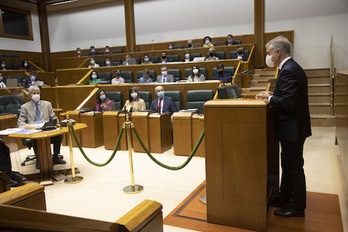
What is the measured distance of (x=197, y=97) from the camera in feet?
16.4

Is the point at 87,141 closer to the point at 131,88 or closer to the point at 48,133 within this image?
the point at 131,88

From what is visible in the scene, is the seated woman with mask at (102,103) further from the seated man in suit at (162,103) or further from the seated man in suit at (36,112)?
the seated man in suit at (36,112)

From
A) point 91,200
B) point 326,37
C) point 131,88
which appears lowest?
point 91,200

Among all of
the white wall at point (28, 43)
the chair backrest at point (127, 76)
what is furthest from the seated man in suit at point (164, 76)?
the white wall at point (28, 43)

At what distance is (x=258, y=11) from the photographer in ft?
29.2

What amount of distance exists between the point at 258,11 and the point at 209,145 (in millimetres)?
7898

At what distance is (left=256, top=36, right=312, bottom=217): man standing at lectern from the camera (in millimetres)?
2084

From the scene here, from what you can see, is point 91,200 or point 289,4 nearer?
point 91,200

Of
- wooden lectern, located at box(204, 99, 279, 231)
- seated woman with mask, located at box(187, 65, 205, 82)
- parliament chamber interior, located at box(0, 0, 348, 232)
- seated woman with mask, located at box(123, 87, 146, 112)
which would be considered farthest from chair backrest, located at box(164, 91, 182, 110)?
wooden lectern, located at box(204, 99, 279, 231)

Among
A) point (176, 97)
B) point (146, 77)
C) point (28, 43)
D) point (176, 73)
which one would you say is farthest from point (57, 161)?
point (28, 43)

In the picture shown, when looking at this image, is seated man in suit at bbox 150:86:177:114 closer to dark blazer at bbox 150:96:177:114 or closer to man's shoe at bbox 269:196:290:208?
dark blazer at bbox 150:96:177:114

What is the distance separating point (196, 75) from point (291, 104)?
3.96 metres

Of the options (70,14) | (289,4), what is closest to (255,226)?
(289,4)

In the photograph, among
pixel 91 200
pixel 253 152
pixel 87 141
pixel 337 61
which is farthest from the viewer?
pixel 337 61
